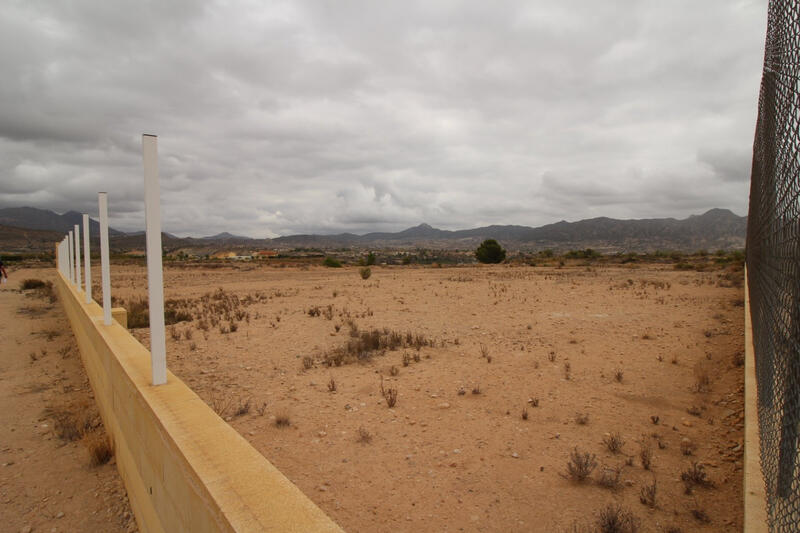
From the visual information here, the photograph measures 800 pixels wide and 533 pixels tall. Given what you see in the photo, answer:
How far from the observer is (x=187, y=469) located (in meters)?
2.32

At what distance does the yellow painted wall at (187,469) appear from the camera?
191 cm

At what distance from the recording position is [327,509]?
378 cm

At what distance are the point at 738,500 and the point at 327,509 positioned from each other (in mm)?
3475

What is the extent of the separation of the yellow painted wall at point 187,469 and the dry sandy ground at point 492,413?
1.36m

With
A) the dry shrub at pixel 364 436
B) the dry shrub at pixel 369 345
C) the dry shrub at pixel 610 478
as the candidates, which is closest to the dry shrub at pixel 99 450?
the dry shrub at pixel 364 436

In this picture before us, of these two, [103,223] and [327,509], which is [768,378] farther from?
[103,223]

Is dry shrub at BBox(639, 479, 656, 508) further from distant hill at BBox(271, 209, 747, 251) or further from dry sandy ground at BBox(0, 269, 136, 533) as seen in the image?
distant hill at BBox(271, 209, 747, 251)

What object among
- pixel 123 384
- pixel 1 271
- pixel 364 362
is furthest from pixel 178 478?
Result: pixel 1 271

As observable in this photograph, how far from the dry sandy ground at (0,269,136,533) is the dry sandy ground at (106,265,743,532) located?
4.70 feet

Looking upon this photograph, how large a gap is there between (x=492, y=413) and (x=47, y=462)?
5.16 metres

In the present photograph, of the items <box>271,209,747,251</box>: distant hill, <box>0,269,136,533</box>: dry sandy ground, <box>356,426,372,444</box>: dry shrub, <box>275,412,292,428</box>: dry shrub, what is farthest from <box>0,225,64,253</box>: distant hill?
<box>271,209,747,251</box>: distant hill

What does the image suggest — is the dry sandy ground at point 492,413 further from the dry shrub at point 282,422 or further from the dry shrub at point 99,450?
the dry shrub at point 99,450

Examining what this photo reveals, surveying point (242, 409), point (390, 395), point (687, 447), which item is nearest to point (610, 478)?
point (687, 447)

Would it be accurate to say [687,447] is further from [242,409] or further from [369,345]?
[369,345]
